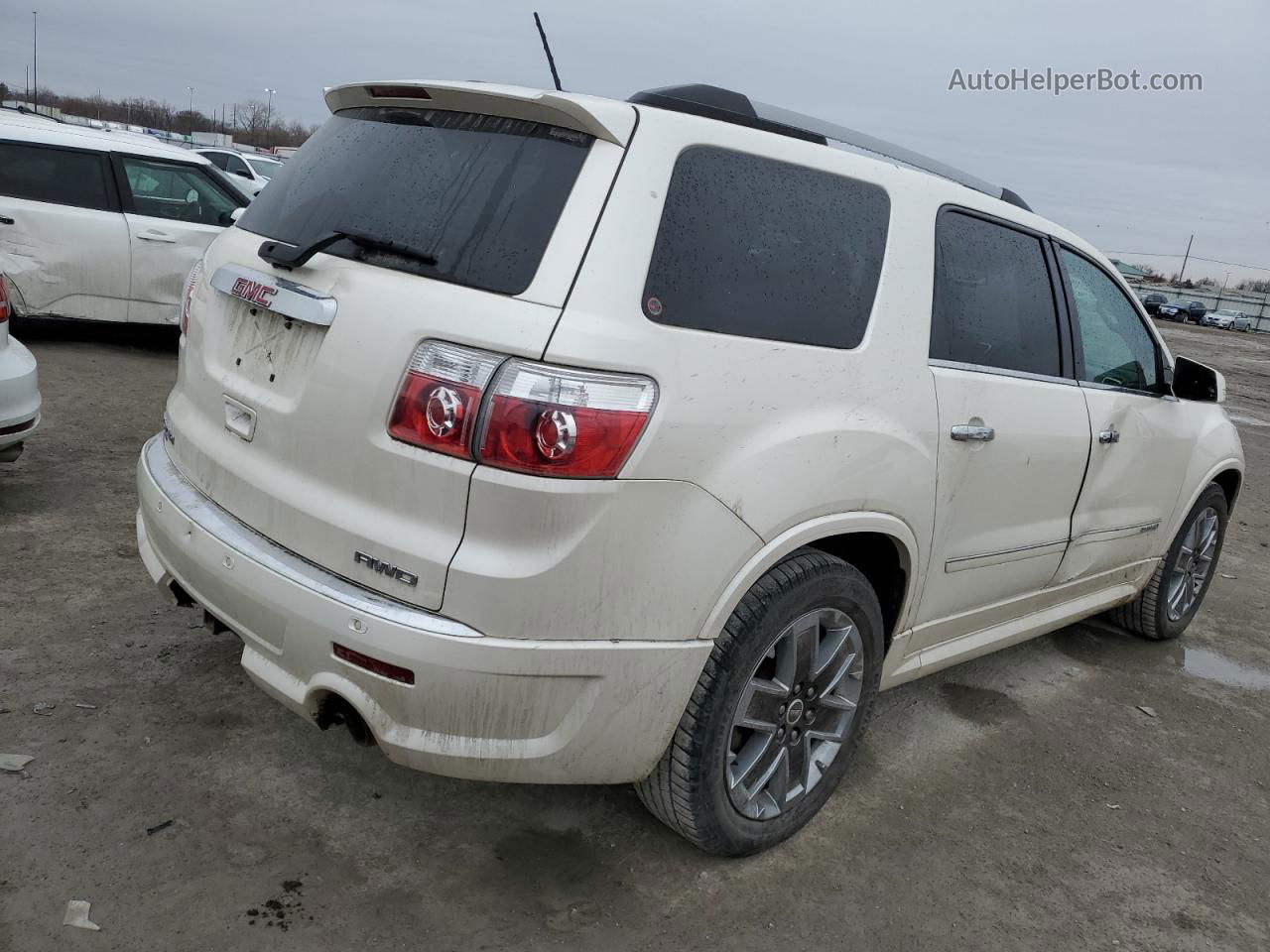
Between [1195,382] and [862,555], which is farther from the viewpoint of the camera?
[1195,382]

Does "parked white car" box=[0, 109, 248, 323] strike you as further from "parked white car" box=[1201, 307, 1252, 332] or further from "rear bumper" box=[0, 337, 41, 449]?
"parked white car" box=[1201, 307, 1252, 332]

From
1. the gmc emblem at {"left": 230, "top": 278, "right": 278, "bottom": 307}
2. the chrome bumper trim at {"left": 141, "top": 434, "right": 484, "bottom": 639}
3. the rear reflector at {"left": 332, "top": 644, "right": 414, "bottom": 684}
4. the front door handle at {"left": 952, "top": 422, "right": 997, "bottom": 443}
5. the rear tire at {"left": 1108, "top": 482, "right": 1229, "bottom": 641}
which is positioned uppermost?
the gmc emblem at {"left": 230, "top": 278, "right": 278, "bottom": 307}

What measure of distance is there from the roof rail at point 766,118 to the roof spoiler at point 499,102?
23 cm

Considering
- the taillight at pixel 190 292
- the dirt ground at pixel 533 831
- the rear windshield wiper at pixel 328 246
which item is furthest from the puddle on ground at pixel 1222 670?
the taillight at pixel 190 292

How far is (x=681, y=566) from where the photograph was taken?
226 centimetres

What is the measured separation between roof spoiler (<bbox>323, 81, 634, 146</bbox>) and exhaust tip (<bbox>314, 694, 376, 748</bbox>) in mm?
1388

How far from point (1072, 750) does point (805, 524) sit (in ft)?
6.22

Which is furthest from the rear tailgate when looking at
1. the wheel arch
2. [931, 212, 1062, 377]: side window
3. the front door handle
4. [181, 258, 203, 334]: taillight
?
the front door handle

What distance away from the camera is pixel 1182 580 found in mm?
4895

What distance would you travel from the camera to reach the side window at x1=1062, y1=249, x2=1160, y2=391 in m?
3.71

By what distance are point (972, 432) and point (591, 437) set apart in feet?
4.56

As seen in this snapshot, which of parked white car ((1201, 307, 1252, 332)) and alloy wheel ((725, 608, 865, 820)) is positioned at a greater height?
alloy wheel ((725, 608, 865, 820))

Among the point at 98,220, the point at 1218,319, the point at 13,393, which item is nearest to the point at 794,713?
the point at 13,393

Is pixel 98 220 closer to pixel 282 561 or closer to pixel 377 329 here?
pixel 282 561
